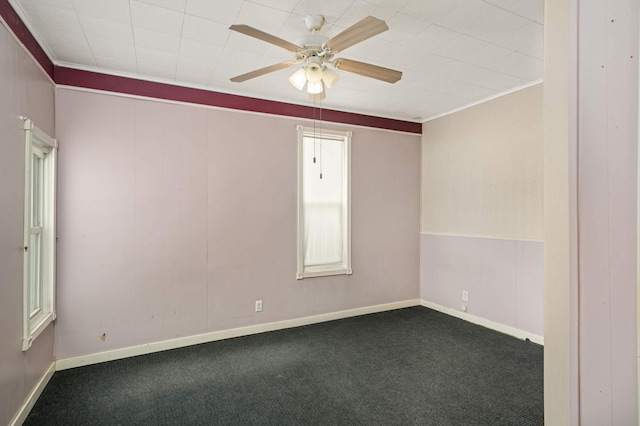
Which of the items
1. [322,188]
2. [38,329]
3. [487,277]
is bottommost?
[38,329]

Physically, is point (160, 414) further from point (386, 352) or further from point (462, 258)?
point (462, 258)

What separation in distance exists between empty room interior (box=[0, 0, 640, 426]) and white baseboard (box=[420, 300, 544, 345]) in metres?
0.04

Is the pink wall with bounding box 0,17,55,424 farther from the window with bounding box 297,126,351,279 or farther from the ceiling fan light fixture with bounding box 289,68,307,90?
the window with bounding box 297,126,351,279

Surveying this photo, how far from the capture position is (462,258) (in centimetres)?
429

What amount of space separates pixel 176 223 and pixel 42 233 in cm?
104

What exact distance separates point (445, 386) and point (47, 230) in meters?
3.46

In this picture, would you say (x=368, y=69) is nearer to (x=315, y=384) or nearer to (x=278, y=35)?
(x=278, y=35)

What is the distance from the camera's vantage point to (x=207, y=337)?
351cm

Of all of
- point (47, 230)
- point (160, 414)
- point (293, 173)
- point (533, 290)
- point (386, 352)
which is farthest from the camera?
point (293, 173)

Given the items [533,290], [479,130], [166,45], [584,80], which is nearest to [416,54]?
[479,130]

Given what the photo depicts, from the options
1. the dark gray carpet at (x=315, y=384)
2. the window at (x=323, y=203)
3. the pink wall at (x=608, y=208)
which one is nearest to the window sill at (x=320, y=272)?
the window at (x=323, y=203)

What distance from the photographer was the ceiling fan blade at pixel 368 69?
228 centimetres

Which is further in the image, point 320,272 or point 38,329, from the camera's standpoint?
point 320,272

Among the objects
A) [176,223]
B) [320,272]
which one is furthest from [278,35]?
[320,272]
